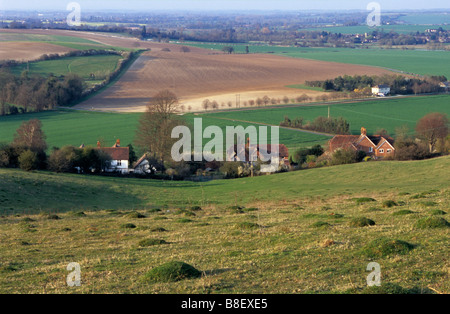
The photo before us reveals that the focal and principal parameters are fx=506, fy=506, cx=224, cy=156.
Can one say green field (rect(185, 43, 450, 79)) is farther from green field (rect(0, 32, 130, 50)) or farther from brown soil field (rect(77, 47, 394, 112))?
green field (rect(0, 32, 130, 50))

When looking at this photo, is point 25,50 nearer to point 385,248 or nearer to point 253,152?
point 253,152

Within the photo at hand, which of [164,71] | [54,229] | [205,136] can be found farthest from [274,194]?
[164,71]

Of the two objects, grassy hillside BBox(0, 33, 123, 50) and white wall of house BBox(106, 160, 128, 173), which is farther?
grassy hillside BBox(0, 33, 123, 50)

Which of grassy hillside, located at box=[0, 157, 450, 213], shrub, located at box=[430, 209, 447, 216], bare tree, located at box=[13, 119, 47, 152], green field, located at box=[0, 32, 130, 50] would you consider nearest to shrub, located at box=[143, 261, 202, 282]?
shrub, located at box=[430, 209, 447, 216]

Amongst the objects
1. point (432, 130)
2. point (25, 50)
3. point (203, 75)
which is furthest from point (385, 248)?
point (25, 50)

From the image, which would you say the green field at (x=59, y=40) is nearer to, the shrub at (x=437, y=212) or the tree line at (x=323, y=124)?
the tree line at (x=323, y=124)

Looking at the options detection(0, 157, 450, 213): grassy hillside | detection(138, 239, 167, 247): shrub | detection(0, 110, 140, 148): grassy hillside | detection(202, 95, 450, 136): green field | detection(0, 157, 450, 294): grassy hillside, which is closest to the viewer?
detection(0, 157, 450, 294): grassy hillside

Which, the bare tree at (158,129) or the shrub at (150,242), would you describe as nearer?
the shrub at (150,242)

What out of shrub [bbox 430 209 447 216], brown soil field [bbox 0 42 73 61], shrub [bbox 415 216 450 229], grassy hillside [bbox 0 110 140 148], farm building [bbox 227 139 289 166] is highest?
brown soil field [bbox 0 42 73 61]

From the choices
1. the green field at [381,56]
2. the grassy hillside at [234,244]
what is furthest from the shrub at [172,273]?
the green field at [381,56]
